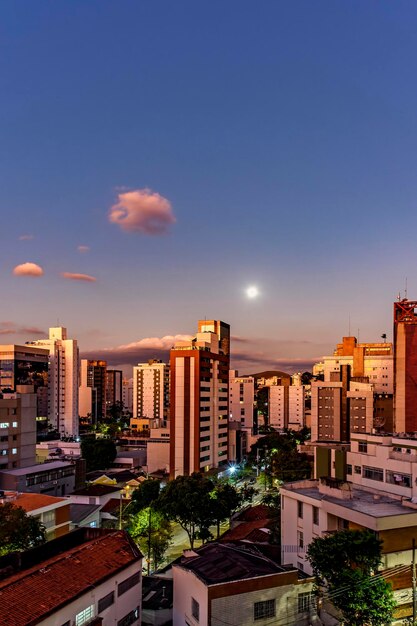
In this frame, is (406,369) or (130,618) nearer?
(130,618)

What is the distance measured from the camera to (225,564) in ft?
81.7

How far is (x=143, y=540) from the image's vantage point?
38312mm

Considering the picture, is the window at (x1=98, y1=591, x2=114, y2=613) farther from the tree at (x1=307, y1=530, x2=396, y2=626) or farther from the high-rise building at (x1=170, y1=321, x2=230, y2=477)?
the high-rise building at (x1=170, y1=321, x2=230, y2=477)

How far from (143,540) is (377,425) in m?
52.0

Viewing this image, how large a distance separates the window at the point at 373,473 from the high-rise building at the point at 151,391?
419ft

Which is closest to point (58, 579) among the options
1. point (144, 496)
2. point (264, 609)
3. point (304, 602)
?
point (264, 609)

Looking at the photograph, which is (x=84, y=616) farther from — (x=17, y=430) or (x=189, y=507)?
(x=17, y=430)

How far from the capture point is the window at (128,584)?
2415 centimetres

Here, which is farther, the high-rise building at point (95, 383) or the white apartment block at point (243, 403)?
the high-rise building at point (95, 383)

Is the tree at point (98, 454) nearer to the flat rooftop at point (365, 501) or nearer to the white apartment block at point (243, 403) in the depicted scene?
the white apartment block at point (243, 403)

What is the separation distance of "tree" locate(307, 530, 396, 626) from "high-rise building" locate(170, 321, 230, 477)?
163ft

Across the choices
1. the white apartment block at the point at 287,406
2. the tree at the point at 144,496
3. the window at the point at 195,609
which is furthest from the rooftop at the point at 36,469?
the white apartment block at the point at 287,406

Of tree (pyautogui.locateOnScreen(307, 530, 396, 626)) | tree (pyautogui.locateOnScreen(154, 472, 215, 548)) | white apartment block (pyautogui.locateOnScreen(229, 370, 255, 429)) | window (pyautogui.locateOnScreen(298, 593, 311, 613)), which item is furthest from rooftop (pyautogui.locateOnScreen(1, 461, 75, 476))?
white apartment block (pyautogui.locateOnScreen(229, 370, 255, 429))

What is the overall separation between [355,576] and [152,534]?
20764 mm
